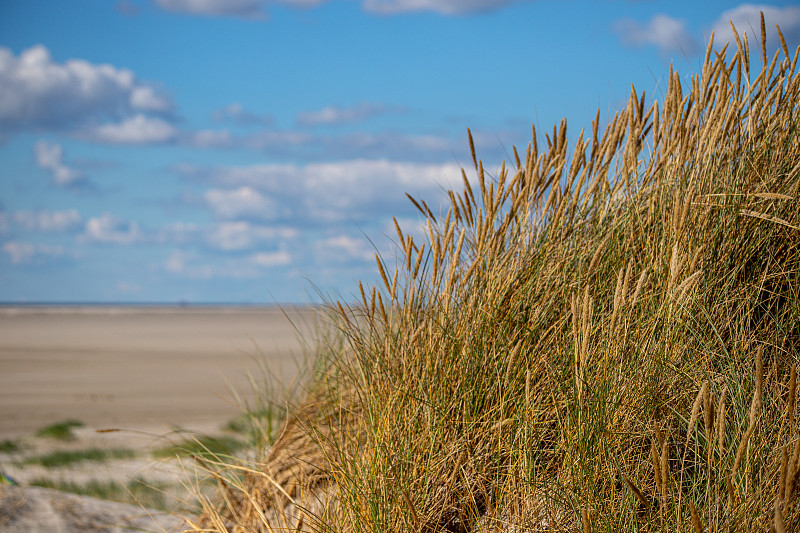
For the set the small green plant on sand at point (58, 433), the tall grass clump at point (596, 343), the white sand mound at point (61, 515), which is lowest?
the small green plant on sand at point (58, 433)

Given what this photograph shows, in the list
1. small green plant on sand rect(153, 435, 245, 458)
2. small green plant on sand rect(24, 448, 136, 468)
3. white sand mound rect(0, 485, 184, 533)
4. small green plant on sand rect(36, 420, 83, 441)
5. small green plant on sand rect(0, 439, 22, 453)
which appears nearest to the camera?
small green plant on sand rect(153, 435, 245, 458)

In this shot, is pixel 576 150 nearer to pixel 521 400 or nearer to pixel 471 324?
pixel 471 324

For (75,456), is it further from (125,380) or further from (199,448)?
(125,380)

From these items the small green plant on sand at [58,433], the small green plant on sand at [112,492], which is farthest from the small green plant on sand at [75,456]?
the small green plant on sand at [112,492]

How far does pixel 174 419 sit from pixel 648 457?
1084 cm

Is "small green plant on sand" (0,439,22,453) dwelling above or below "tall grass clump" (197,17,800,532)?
below

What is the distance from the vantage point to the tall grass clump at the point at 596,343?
1.81m

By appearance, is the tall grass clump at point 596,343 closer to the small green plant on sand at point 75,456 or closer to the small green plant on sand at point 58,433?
the small green plant on sand at point 75,456

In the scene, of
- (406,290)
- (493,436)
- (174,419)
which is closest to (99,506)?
(406,290)

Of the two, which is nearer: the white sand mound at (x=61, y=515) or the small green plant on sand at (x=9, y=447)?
the white sand mound at (x=61, y=515)

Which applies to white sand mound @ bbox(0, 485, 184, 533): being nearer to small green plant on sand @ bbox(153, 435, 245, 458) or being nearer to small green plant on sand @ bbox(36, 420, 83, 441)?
small green plant on sand @ bbox(153, 435, 245, 458)

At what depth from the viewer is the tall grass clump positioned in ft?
5.94

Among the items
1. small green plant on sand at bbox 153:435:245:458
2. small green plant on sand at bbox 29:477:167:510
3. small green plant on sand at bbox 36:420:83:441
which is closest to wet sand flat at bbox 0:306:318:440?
small green plant on sand at bbox 153:435:245:458

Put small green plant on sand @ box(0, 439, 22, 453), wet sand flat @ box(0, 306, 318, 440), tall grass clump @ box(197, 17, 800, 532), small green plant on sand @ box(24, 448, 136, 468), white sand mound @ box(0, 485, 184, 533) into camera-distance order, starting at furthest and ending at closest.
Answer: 1. wet sand flat @ box(0, 306, 318, 440)
2. small green plant on sand @ box(0, 439, 22, 453)
3. small green plant on sand @ box(24, 448, 136, 468)
4. white sand mound @ box(0, 485, 184, 533)
5. tall grass clump @ box(197, 17, 800, 532)
